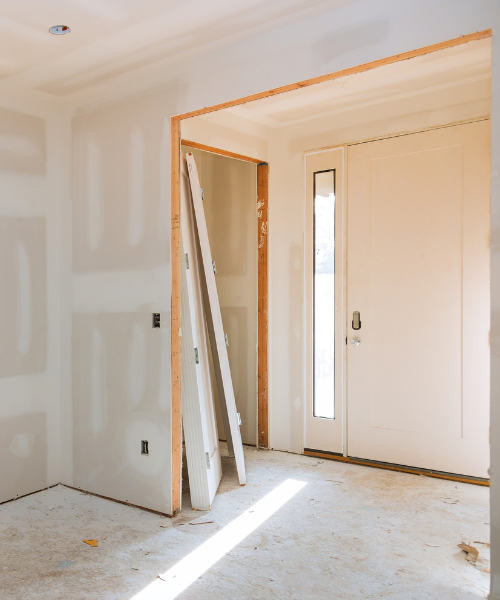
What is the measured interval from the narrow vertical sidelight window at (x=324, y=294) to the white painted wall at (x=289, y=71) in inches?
60.3

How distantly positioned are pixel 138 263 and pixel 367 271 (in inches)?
69.7

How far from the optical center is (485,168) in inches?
138

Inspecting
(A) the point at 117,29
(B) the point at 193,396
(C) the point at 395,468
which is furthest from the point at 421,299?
(A) the point at 117,29

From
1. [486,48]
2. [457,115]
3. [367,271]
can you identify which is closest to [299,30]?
[486,48]

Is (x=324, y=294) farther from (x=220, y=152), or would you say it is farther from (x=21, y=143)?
(x=21, y=143)

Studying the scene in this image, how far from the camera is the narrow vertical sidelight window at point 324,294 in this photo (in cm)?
415

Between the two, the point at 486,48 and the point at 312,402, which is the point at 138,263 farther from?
the point at 486,48

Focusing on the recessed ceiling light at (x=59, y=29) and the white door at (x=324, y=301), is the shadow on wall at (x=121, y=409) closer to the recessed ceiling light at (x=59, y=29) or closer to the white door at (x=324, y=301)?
the white door at (x=324, y=301)

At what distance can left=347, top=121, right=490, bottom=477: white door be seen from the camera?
353 cm

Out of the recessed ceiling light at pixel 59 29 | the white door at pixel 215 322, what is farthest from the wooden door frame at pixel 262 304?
the recessed ceiling light at pixel 59 29

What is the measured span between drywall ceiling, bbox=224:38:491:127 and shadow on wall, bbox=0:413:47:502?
2791mm

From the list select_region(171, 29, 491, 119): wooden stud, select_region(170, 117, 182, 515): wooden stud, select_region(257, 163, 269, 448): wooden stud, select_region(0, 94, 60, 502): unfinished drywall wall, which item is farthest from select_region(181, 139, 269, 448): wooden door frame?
select_region(0, 94, 60, 502): unfinished drywall wall

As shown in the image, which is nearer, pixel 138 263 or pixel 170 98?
pixel 170 98

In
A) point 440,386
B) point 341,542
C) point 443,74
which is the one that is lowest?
point 341,542
